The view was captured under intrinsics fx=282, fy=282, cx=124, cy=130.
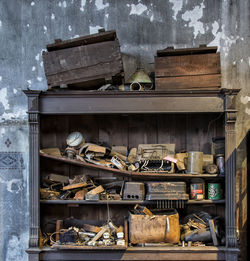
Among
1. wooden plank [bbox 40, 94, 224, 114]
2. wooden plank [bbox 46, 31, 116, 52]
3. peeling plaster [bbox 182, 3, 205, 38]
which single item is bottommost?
wooden plank [bbox 40, 94, 224, 114]

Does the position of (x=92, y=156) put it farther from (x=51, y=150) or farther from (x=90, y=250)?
(x=90, y=250)

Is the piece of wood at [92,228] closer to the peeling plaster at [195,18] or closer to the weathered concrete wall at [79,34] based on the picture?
the weathered concrete wall at [79,34]

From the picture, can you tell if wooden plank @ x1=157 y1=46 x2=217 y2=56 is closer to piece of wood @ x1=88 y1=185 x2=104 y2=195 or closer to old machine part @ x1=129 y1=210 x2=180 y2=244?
piece of wood @ x1=88 y1=185 x2=104 y2=195

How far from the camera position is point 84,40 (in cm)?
271

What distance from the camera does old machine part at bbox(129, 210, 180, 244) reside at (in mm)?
2691

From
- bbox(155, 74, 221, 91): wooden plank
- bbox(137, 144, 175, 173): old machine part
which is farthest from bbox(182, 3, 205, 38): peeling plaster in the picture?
bbox(137, 144, 175, 173): old machine part

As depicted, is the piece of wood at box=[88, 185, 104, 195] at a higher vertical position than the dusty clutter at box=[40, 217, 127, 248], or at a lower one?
higher

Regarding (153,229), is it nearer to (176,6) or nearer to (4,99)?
(4,99)

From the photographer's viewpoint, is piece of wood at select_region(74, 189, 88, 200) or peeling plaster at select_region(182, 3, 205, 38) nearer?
piece of wood at select_region(74, 189, 88, 200)

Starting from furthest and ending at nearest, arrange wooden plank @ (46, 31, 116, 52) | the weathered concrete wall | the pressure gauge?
the weathered concrete wall
the pressure gauge
wooden plank @ (46, 31, 116, 52)

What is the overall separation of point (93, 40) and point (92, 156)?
3.76 feet

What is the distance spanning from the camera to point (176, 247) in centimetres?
271

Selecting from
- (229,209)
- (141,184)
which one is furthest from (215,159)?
(141,184)

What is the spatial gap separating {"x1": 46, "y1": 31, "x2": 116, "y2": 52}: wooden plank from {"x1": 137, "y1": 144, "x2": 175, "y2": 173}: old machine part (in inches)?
44.5
